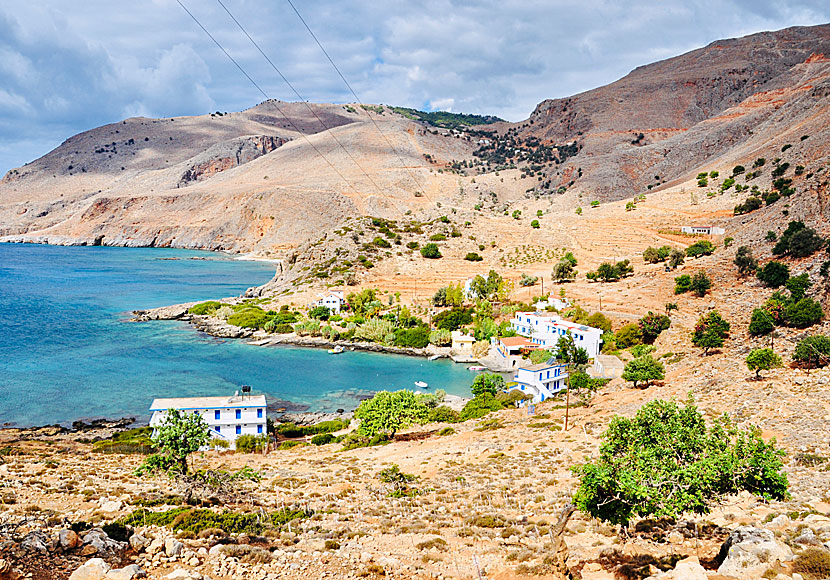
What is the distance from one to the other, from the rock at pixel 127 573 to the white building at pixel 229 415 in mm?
22077

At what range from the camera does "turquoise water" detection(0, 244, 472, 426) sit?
1604 inches

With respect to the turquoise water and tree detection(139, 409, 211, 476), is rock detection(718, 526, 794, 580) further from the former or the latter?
the turquoise water

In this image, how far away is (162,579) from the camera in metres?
9.53

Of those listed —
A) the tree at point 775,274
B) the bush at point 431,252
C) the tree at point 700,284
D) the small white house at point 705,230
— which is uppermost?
the small white house at point 705,230

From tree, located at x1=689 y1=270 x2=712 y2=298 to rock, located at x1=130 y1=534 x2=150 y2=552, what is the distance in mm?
50305

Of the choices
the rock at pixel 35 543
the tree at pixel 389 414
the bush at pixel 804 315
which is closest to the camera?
the rock at pixel 35 543

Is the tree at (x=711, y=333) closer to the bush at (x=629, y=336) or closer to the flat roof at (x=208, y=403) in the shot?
the bush at (x=629, y=336)

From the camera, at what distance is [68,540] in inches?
409

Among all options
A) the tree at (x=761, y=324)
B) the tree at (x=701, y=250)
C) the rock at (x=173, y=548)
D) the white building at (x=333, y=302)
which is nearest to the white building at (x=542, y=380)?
the tree at (x=761, y=324)

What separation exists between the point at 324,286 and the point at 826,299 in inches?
2318

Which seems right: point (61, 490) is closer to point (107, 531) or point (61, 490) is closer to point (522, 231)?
point (107, 531)

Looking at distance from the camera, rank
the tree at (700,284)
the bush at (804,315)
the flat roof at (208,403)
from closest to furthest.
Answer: the flat roof at (208,403) → the bush at (804,315) → the tree at (700,284)

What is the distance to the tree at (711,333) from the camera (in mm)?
35156

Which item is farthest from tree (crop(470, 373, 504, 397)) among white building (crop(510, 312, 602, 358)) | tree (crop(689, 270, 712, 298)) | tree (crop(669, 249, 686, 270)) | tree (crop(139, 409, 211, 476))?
tree (crop(669, 249, 686, 270))
